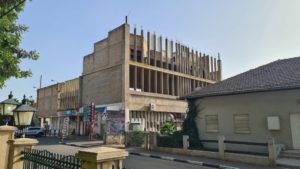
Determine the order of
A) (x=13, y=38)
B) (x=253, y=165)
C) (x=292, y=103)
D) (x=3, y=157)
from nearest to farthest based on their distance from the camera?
1. (x=3, y=157)
2. (x=13, y=38)
3. (x=253, y=165)
4. (x=292, y=103)

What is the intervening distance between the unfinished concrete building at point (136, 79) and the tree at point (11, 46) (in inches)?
692

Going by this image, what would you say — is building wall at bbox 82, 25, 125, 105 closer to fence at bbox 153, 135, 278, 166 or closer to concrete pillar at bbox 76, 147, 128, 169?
fence at bbox 153, 135, 278, 166

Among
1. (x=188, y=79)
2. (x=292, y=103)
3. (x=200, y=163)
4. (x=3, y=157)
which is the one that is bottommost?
(x=200, y=163)

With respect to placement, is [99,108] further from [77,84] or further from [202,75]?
[202,75]

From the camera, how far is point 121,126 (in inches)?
1117

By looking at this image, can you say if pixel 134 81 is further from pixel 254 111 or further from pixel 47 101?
pixel 47 101

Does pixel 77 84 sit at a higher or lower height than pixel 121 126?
higher

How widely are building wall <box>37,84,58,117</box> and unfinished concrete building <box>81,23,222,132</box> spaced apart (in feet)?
31.9

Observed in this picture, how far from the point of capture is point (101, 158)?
4.06 meters

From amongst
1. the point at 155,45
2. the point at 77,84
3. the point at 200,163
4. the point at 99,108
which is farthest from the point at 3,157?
the point at 77,84

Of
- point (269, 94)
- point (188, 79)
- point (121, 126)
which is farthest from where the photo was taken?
point (188, 79)

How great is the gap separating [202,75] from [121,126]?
1908cm

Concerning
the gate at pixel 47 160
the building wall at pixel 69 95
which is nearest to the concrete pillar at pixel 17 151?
the gate at pixel 47 160

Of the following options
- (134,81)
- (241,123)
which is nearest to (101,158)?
(241,123)
